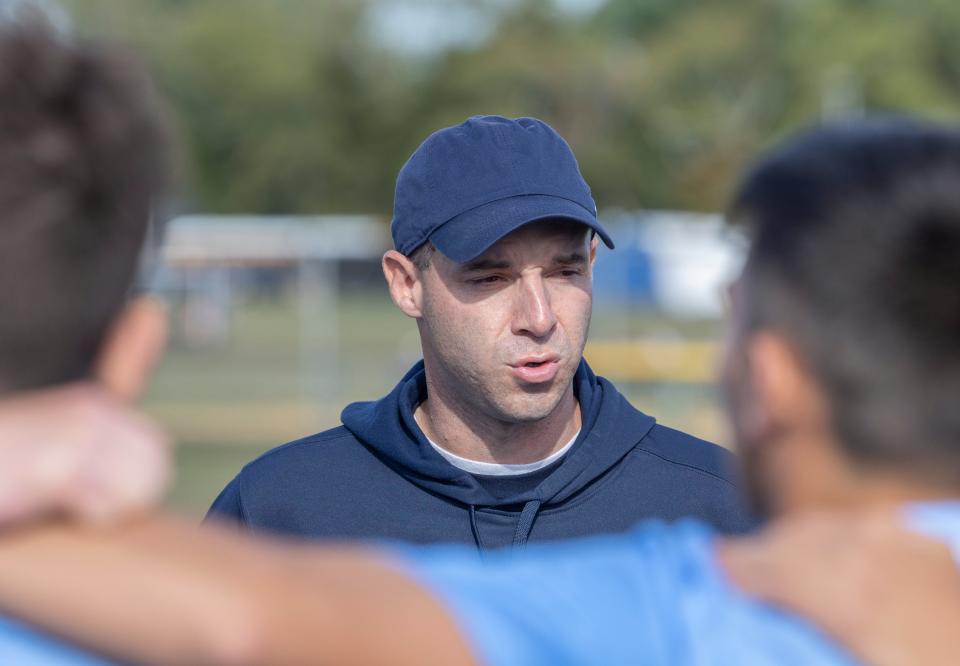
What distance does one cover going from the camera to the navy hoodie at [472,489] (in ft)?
10.5

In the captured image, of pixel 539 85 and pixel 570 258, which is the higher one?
pixel 539 85

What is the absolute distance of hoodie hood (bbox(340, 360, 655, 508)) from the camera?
10.6 ft

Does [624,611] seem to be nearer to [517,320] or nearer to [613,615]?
[613,615]

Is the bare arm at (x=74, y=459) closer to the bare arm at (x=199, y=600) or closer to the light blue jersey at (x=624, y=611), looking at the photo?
the bare arm at (x=199, y=600)

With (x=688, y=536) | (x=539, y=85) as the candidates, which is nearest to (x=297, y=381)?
(x=539, y=85)

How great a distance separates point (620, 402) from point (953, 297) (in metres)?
2.16

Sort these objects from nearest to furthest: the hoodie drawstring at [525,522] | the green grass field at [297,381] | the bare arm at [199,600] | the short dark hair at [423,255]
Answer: the bare arm at [199,600]
the hoodie drawstring at [525,522]
the short dark hair at [423,255]
the green grass field at [297,381]

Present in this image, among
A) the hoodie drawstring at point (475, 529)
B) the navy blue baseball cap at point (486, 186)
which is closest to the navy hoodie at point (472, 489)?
the hoodie drawstring at point (475, 529)

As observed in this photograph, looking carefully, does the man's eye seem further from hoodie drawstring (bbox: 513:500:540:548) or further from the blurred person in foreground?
the blurred person in foreground

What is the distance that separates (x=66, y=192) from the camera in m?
1.29

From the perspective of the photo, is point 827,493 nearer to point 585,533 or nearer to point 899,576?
point 899,576

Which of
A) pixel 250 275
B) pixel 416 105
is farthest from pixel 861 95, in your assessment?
pixel 250 275

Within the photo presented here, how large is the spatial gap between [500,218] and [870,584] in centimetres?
200

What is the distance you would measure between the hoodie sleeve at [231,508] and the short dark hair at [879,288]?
6.96ft
